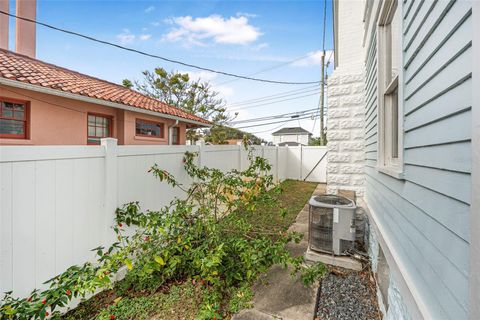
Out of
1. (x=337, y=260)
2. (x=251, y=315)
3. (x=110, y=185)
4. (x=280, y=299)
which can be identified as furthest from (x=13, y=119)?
(x=337, y=260)

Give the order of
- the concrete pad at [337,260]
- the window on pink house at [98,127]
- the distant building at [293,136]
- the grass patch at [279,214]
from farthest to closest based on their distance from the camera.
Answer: the distant building at [293,136], the window on pink house at [98,127], the grass patch at [279,214], the concrete pad at [337,260]

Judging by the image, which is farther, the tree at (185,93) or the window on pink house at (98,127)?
the tree at (185,93)

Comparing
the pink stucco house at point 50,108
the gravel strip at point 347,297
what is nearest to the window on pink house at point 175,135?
the pink stucco house at point 50,108

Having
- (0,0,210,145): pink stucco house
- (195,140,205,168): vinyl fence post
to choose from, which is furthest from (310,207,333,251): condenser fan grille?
(0,0,210,145): pink stucco house

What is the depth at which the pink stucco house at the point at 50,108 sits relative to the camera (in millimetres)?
5430

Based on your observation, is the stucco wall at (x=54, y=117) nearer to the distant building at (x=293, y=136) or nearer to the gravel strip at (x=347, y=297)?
the gravel strip at (x=347, y=297)

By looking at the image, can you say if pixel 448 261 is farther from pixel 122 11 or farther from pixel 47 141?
pixel 122 11

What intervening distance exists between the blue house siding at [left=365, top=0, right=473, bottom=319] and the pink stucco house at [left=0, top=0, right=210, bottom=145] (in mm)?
6860

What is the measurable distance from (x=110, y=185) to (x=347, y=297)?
10.1 ft

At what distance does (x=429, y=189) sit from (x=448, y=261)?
1.32 feet

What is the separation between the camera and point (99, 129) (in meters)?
7.52

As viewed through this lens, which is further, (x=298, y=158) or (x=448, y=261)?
(x=298, y=158)

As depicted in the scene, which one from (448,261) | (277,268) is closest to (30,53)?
(277,268)

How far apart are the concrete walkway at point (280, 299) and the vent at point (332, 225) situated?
2.25 feet
